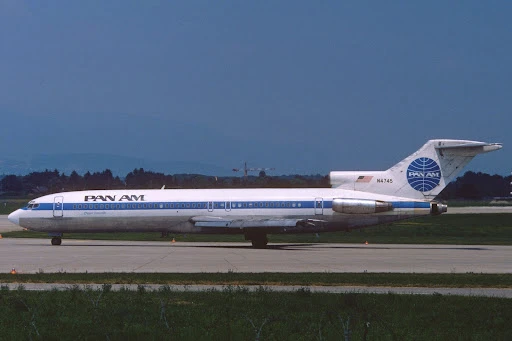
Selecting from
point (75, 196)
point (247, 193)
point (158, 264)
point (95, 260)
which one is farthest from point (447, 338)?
point (75, 196)

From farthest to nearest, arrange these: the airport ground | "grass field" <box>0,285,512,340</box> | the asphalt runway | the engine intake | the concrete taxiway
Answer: the engine intake, the asphalt runway, the concrete taxiway, the airport ground, "grass field" <box>0,285,512,340</box>

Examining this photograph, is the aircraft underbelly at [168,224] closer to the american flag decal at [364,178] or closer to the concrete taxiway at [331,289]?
the american flag decal at [364,178]

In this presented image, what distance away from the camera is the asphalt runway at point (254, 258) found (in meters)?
32.3

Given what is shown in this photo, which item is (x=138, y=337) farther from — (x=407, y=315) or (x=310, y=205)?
(x=310, y=205)

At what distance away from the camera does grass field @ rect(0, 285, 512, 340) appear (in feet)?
51.3

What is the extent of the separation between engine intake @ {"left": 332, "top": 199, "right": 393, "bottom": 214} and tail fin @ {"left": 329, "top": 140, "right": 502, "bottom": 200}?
1356mm

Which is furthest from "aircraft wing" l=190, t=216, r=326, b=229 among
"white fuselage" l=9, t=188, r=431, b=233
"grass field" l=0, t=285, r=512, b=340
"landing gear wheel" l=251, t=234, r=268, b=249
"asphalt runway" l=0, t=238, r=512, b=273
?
"grass field" l=0, t=285, r=512, b=340

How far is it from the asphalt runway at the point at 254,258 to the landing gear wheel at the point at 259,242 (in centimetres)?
59

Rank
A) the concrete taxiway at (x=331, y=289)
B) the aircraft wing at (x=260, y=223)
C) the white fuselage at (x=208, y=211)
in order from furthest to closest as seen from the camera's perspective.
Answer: the white fuselage at (x=208, y=211) → the aircraft wing at (x=260, y=223) → the concrete taxiway at (x=331, y=289)

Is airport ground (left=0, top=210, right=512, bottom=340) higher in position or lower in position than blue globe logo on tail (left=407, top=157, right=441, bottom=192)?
lower

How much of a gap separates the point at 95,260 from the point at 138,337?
2213 cm

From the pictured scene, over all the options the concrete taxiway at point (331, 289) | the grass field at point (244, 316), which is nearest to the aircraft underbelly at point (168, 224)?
the concrete taxiway at point (331, 289)

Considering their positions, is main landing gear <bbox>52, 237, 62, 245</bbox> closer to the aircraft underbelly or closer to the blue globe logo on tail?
the aircraft underbelly

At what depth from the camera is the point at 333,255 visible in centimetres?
4025
